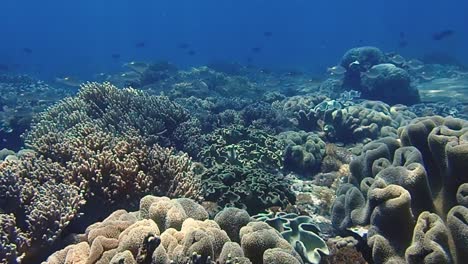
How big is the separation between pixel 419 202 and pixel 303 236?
141 centimetres

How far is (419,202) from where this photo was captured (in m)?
4.42

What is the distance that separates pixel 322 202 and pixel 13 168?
5.26 m

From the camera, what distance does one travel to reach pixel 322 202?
283 inches

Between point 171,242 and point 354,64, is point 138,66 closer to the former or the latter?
point 354,64

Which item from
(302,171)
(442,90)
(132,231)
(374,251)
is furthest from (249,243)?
(442,90)

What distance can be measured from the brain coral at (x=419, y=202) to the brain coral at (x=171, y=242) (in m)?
1.18

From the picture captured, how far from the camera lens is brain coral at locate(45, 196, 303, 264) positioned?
11.0ft

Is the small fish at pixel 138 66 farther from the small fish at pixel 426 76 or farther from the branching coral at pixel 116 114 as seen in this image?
the small fish at pixel 426 76

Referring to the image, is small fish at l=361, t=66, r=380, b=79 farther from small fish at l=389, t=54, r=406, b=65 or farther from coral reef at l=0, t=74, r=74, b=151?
coral reef at l=0, t=74, r=74, b=151

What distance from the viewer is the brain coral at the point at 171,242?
3.34 meters

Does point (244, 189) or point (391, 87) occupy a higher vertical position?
point (391, 87)

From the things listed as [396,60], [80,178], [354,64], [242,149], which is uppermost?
[396,60]

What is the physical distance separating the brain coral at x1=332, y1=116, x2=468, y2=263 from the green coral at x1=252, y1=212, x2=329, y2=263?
1.92 feet

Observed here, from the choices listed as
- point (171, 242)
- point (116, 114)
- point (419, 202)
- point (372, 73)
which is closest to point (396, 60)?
point (372, 73)
